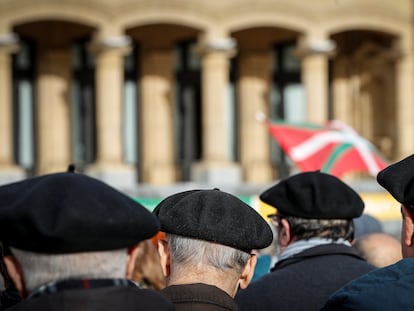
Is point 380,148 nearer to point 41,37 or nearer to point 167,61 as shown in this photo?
point 167,61

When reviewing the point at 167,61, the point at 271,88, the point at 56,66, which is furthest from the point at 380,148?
the point at 56,66

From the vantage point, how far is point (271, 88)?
23984 mm

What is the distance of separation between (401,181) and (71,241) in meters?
1.10

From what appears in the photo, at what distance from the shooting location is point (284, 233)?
3939mm

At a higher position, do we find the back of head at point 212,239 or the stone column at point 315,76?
the back of head at point 212,239

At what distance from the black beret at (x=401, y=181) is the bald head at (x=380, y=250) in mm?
1815

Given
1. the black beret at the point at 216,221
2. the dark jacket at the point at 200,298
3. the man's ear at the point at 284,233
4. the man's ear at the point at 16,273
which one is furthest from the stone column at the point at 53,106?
the man's ear at the point at 16,273

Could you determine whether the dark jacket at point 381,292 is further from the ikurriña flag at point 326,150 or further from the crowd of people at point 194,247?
the ikurriña flag at point 326,150

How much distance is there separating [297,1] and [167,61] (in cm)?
377

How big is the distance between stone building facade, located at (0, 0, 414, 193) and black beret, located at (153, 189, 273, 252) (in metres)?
16.7

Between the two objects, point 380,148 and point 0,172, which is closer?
point 0,172

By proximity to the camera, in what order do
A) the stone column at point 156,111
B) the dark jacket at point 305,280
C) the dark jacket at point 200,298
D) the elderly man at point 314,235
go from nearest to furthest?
the dark jacket at point 200,298, the dark jacket at point 305,280, the elderly man at point 314,235, the stone column at point 156,111

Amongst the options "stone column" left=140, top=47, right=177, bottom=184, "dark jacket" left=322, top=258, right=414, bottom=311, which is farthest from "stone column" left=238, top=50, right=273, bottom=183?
"dark jacket" left=322, top=258, right=414, bottom=311

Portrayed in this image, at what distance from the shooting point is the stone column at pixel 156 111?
22.6 metres
